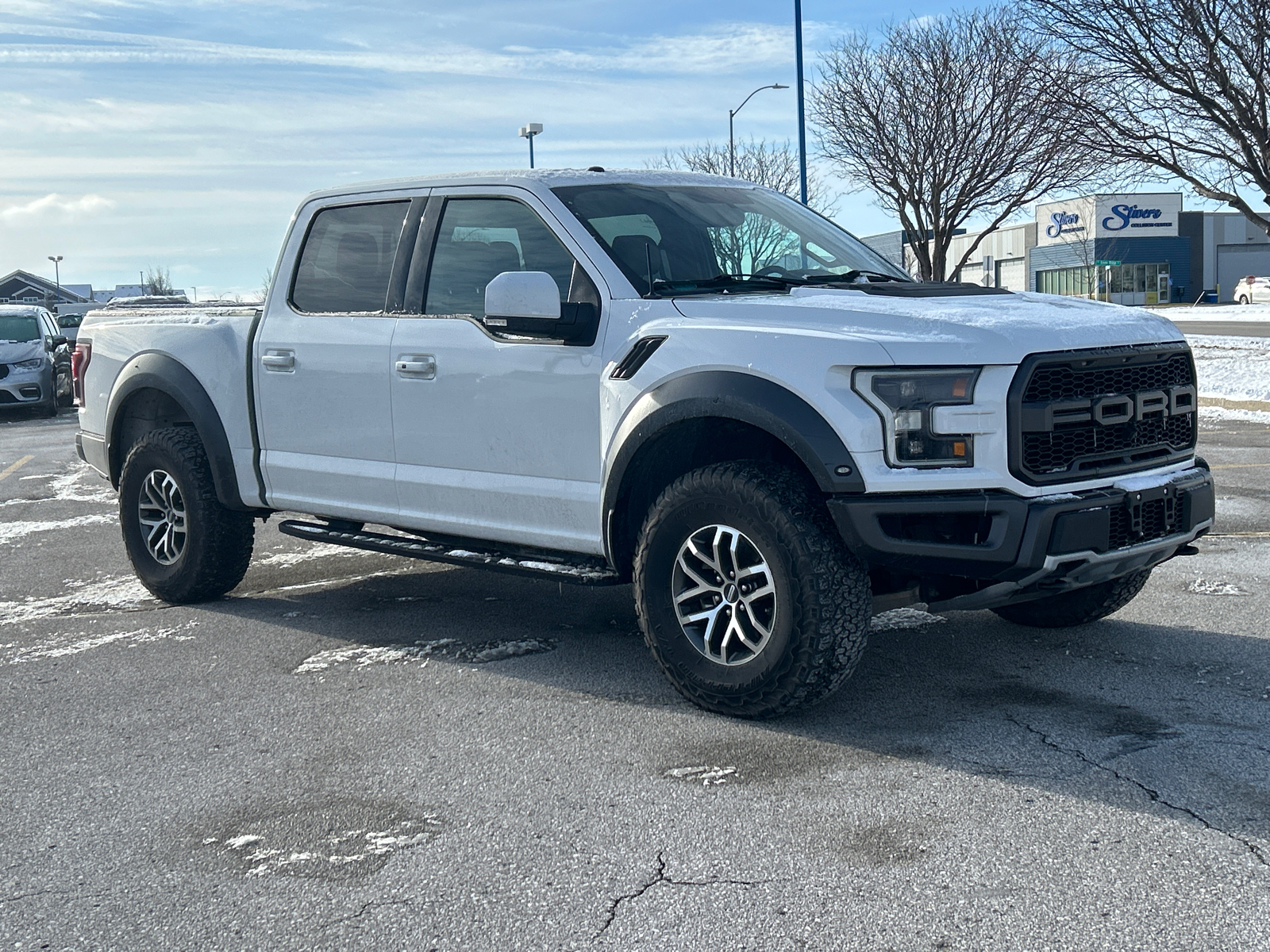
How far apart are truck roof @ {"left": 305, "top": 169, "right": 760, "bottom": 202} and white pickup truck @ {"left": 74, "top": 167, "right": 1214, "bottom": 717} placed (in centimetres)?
2

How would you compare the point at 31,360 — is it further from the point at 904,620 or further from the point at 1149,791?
the point at 1149,791

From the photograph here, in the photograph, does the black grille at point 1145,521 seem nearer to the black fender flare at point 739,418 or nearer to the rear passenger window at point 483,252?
the black fender flare at point 739,418

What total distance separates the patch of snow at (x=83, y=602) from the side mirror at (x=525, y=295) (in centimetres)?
314

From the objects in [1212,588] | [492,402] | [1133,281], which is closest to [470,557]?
[492,402]

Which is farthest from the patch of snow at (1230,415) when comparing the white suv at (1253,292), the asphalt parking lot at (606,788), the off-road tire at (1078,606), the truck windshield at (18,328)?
the white suv at (1253,292)

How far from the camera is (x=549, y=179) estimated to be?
5.43 metres

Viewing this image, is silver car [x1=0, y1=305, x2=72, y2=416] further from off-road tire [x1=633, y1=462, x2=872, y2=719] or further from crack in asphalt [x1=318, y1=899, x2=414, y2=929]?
crack in asphalt [x1=318, y1=899, x2=414, y2=929]

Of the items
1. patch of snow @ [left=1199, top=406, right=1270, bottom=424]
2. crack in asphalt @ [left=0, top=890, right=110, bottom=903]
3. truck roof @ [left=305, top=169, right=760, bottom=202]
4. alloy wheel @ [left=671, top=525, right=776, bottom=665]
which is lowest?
patch of snow @ [left=1199, top=406, right=1270, bottom=424]

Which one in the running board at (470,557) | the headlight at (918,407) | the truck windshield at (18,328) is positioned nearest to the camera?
the headlight at (918,407)

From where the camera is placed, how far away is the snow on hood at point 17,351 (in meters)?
20.9

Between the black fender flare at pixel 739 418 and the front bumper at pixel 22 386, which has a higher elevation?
the black fender flare at pixel 739 418

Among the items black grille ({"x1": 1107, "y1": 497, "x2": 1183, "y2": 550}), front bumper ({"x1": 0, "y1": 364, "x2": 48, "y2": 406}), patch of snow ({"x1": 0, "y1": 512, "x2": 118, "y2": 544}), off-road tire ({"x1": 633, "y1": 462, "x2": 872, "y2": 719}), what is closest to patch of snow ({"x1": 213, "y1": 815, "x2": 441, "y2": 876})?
off-road tire ({"x1": 633, "y1": 462, "x2": 872, "y2": 719})

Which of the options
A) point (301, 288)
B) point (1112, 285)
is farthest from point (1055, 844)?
point (1112, 285)

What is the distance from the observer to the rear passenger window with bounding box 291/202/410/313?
5.89m
